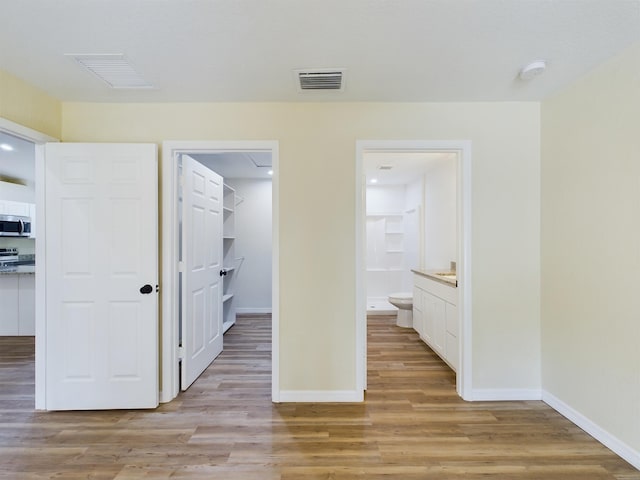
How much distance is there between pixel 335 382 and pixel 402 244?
3.91 metres

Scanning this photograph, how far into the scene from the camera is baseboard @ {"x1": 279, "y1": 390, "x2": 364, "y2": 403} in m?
2.43

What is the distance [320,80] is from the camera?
2.11 metres

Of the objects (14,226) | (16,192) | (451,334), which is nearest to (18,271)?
(14,226)

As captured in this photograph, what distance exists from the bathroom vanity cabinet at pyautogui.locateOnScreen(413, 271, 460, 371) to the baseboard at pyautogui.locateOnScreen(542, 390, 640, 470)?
0.73m

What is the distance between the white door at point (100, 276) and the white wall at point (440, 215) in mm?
3411

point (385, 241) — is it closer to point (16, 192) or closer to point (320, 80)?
point (320, 80)

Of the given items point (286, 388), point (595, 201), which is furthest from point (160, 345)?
point (595, 201)

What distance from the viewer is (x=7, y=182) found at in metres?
5.05

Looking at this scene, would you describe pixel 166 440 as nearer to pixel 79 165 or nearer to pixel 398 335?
pixel 79 165

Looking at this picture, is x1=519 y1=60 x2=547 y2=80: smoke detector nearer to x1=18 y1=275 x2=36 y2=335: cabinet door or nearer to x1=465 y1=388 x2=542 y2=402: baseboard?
x1=465 y1=388 x2=542 y2=402: baseboard

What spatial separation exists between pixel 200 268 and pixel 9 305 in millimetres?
3443

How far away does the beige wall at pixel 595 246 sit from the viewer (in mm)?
1772

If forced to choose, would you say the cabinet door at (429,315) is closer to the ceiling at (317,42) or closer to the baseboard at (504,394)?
the baseboard at (504,394)

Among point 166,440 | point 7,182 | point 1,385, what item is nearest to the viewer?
point 166,440
